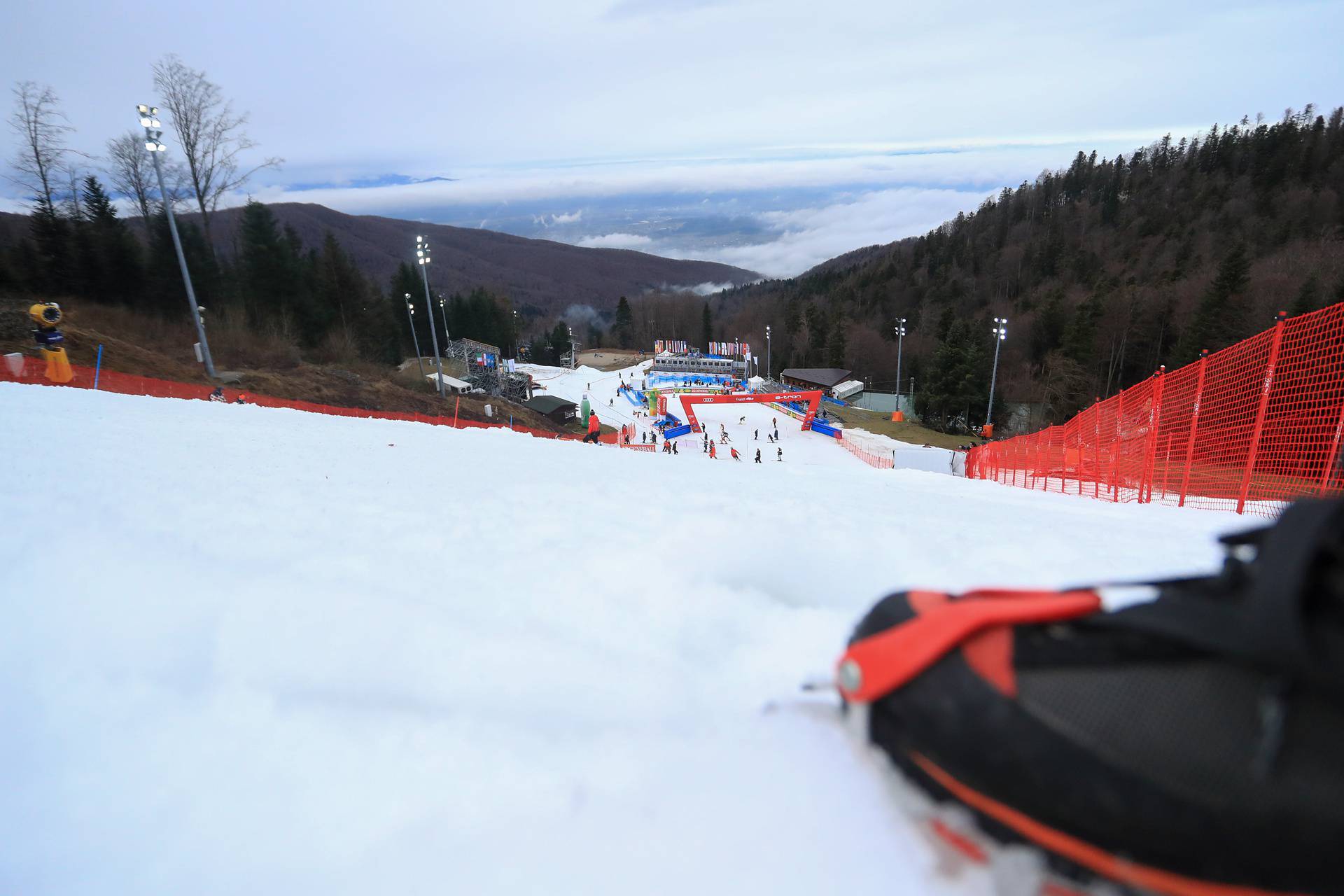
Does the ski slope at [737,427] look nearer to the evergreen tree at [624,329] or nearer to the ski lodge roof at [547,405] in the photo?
the ski lodge roof at [547,405]

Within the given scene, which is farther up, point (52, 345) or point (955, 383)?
point (52, 345)

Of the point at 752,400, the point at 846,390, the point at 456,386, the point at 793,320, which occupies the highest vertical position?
the point at 456,386

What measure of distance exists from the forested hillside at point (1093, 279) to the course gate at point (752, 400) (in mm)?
13805

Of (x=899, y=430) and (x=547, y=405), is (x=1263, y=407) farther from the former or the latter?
(x=547, y=405)

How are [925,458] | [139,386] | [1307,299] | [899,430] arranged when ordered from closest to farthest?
1. [139,386]
2. [925,458]
3. [1307,299]
4. [899,430]

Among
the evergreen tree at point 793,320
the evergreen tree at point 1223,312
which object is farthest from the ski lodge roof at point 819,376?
the evergreen tree at point 1223,312

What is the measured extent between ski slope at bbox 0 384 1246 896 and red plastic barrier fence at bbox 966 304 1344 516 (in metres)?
4.48

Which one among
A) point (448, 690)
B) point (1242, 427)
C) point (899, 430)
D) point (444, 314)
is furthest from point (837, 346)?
point (448, 690)

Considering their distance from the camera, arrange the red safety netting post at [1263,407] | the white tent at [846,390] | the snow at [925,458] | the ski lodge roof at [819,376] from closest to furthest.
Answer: the red safety netting post at [1263,407] → the snow at [925,458] → the white tent at [846,390] → the ski lodge roof at [819,376]

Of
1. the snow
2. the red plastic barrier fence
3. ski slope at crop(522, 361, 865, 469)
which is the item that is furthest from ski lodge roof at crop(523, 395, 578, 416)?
the red plastic barrier fence

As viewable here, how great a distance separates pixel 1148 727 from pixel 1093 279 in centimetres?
8431

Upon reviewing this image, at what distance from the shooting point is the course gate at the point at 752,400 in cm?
4095

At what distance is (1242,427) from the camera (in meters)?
8.45

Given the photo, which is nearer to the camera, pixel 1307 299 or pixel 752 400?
pixel 1307 299
